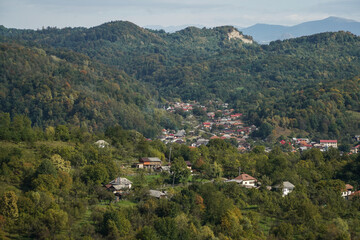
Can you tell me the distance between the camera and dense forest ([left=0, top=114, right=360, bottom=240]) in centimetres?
2617

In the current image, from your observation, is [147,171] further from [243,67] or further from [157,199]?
[243,67]

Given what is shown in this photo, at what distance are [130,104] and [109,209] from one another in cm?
6055

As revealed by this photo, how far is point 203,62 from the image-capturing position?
142000mm

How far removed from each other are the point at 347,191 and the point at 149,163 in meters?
14.2

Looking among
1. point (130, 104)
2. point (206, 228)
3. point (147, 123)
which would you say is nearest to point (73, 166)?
point (206, 228)

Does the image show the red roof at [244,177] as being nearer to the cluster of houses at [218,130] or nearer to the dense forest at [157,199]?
the dense forest at [157,199]

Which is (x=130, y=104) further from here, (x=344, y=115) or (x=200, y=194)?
(x=200, y=194)

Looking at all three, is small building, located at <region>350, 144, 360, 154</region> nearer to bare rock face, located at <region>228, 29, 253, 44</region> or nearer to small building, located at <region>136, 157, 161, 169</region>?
small building, located at <region>136, 157, 161, 169</region>

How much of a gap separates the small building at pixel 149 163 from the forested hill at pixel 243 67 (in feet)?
128

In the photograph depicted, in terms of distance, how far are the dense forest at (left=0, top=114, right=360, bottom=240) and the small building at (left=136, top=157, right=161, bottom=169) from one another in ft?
3.63

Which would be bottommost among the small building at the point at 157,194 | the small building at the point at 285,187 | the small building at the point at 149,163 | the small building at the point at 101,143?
the small building at the point at 285,187

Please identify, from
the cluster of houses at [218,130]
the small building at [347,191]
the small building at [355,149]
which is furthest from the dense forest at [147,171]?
the small building at [355,149]

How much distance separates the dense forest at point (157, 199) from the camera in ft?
85.9

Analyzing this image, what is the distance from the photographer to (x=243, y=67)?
432 ft
